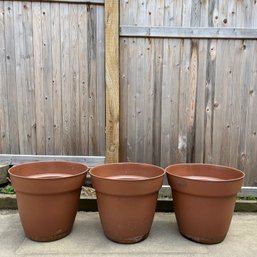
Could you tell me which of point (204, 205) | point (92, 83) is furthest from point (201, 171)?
point (92, 83)

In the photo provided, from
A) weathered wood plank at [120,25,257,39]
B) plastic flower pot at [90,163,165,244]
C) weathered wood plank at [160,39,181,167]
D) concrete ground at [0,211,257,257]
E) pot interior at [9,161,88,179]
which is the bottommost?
concrete ground at [0,211,257,257]

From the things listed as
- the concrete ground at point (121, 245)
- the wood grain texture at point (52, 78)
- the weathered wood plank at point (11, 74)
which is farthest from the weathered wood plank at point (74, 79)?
the concrete ground at point (121, 245)

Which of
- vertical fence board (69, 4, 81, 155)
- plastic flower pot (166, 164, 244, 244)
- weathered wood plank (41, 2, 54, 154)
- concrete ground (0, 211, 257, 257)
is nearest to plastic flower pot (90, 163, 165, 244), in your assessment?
concrete ground (0, 211, 257, 257)

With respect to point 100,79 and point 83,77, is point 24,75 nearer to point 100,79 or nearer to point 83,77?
point 83,77

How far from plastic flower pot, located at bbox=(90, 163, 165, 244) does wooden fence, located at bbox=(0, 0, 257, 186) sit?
571 millimetres

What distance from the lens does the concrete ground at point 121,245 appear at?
203 centimetres

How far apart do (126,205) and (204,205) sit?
20.6 inches

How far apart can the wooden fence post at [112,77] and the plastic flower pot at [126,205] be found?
0.45 metres

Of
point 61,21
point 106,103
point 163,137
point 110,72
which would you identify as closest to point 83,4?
point 61,21

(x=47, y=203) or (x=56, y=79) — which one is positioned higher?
(x=56, y=79)

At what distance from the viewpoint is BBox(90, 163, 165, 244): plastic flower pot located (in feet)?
6.65

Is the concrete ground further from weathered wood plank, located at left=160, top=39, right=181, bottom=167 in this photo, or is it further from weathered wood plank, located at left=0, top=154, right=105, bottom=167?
weathered wood plank, located at left=160, top=39, right=181, bottom=167

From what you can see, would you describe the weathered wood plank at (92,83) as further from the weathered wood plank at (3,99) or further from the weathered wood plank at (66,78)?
the weathered wood plank at (3,99)

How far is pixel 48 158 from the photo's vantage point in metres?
2.68
